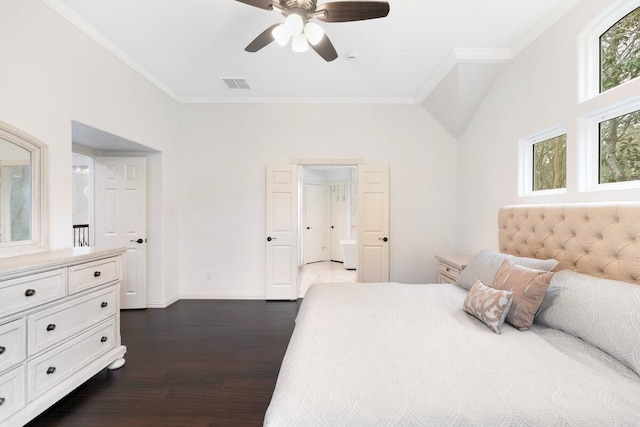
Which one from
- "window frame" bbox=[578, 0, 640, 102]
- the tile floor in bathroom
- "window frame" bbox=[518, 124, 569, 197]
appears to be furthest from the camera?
the tile floor in bathroom

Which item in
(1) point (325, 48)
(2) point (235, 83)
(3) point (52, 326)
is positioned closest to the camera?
(3) point (52, 326)

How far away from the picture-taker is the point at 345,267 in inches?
247

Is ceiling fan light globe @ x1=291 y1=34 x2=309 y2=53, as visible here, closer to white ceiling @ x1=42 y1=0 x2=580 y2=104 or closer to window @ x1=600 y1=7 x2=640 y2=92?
white ceiling @ x1=42 y1=0 x2=580 y2=104

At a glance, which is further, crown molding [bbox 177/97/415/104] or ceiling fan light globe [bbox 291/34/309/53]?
crown molding [bbox 177/97/415/104]

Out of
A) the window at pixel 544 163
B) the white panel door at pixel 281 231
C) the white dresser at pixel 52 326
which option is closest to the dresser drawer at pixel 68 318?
the white dresser at pixel 52 326

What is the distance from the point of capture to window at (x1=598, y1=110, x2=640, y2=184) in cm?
173

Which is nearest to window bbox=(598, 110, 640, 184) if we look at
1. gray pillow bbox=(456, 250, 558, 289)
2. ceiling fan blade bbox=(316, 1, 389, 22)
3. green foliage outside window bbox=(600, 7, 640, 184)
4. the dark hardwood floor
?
green foliage outside window bbox=(600, 7, 640, 184)

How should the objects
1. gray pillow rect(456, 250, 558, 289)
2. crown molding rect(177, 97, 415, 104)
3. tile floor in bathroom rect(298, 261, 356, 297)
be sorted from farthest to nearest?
tile floor in bathroom rect(298, 261, 356, 297), crown molding rect(177, 97, 415, 104), gray pillow rect(456, 250, 558, 289)

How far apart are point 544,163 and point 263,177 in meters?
3.28

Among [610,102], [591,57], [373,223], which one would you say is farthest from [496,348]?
[373,223]

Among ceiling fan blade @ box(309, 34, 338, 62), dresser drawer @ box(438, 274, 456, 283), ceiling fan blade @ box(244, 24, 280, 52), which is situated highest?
ceiling fan blade @ box(244, 24, 280, 52)

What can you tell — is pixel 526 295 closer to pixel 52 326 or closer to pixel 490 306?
pixel 490 306

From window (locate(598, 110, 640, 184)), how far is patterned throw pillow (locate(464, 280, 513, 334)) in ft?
3.97

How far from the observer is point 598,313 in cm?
127
